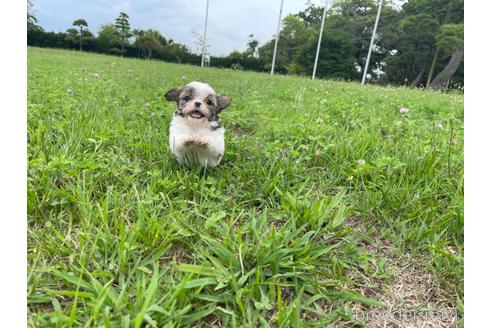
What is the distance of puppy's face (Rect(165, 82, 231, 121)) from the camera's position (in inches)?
79.0

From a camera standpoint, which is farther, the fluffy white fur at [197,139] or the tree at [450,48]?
the tree at [450,48]

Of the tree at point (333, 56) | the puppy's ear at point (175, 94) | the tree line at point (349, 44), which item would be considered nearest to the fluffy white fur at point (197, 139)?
the puppy's ear at point (175, 94)

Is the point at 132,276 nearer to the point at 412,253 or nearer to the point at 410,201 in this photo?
the point at 412,253

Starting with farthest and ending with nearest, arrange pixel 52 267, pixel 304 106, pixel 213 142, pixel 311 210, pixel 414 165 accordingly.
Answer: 1. pixel 304 106
2. pixel 414 165
3. pixel 213 142
4. pixel 311 210
5. pixel 52 267

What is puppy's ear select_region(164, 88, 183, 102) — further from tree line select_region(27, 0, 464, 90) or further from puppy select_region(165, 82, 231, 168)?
tree line select_region(27, 0, 464, 90)

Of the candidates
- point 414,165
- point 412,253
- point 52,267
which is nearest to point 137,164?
point 52,267

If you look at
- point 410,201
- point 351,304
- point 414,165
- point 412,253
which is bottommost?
point 351,304

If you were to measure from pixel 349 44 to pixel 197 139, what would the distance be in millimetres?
25827

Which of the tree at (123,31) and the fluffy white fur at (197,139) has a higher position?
the tree at (123,31)

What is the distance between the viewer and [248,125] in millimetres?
3469

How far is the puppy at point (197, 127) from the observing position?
201 centimetres

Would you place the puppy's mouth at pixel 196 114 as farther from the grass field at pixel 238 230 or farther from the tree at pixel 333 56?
the tree at pixel 333 56

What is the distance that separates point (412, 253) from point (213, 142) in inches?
50.4

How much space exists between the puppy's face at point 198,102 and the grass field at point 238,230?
0.38m
